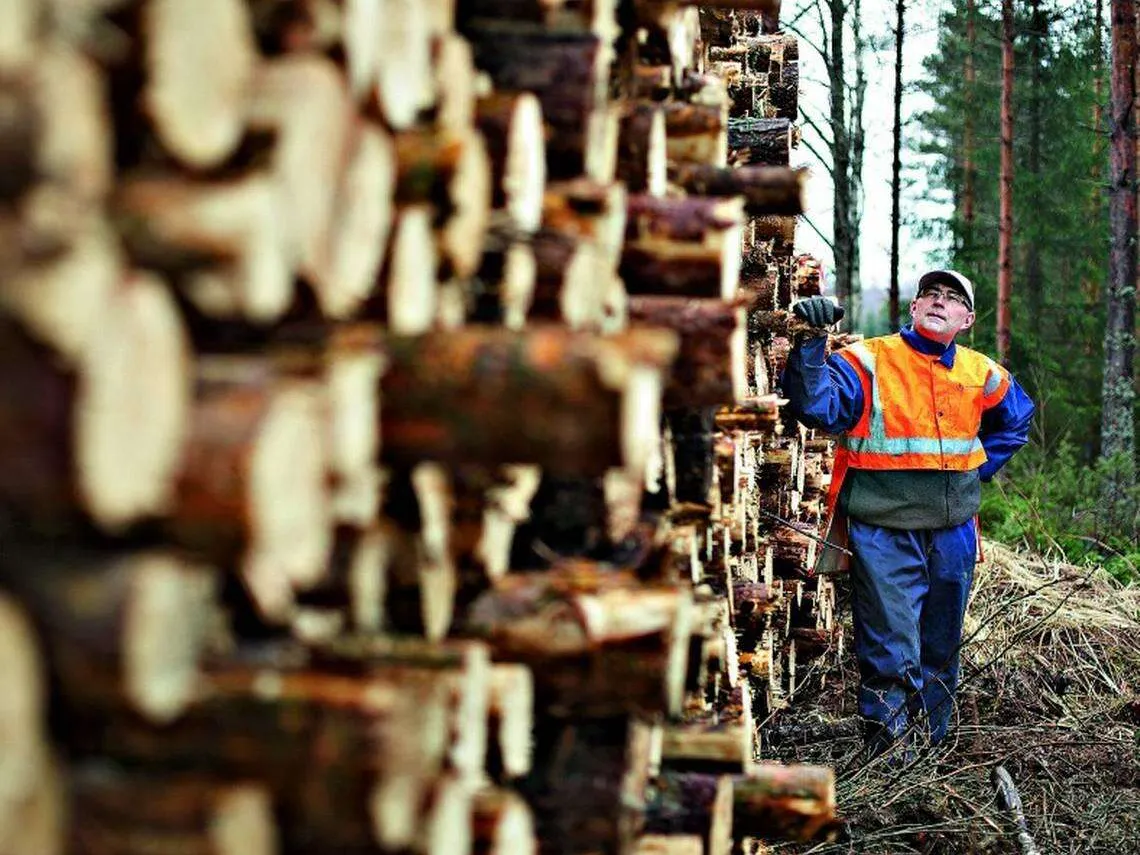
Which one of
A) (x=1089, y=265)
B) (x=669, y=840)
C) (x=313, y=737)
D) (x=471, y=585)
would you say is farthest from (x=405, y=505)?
(x=1089, y=265)

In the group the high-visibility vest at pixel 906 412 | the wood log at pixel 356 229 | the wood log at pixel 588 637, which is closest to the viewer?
the wood log at pixel 356 229

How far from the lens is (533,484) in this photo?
2.05m

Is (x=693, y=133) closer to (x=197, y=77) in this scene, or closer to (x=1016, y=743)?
(x=197, y=77)

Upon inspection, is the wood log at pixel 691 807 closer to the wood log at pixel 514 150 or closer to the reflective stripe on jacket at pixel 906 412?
the wood log at pixel 514 150

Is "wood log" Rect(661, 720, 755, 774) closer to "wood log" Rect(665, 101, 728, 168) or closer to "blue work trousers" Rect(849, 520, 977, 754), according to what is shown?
"wood log" Rect(665, 101, 728, 168)

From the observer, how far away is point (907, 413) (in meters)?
5.30

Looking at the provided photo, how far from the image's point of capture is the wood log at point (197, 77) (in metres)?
1.17

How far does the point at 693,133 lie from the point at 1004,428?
3279 mm

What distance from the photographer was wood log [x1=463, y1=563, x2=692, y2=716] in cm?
194

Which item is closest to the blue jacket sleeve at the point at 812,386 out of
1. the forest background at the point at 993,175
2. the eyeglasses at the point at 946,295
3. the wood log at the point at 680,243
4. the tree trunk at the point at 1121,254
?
the eyeglasses at the point at 946,295

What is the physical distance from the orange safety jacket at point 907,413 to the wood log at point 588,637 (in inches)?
132

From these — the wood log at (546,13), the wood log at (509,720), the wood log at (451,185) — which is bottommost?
the wood log at (509,720)

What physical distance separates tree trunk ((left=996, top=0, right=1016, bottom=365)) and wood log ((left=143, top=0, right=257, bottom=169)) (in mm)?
14944

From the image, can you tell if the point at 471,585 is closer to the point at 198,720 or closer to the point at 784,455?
the point at 198,720
